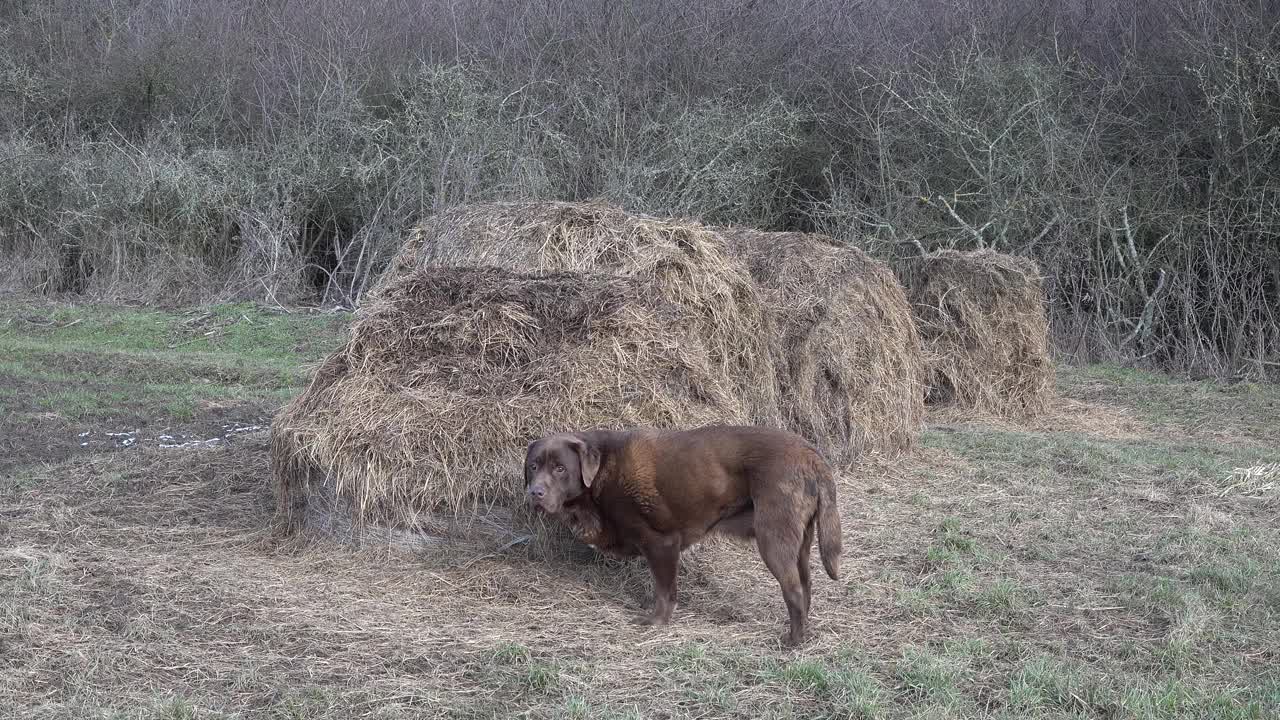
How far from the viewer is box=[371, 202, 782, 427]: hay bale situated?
8.35m

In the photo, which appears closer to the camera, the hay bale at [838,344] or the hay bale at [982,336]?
the hay bale at [838,344]

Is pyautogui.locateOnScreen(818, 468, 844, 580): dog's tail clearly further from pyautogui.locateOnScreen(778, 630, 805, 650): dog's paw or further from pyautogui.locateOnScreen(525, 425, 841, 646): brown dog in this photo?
pyautogui.locateOnScreen(778, 630, 805, 650): dog's paw

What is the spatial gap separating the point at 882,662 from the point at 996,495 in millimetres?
4254

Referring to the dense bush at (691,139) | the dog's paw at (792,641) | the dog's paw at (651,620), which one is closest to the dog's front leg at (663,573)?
the dog's paw at (651,620)

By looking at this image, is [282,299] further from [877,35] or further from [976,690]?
[976,690]

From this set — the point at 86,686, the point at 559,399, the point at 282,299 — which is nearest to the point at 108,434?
the point at 559,399

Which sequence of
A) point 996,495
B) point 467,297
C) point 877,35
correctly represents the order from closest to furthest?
point 467,297
point 996,495
point 877,35

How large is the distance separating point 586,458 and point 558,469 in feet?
0.54

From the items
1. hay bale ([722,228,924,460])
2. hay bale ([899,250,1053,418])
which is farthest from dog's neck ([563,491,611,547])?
hay bale ([899,250,1053,418])

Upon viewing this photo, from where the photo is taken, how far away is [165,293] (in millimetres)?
20703

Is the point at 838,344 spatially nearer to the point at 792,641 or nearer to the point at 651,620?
the point at 651,620

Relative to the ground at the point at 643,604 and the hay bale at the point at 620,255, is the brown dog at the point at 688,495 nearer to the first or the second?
the ground at the point at 643,604

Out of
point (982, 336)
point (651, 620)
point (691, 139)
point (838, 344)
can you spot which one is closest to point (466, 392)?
point (651, 620)

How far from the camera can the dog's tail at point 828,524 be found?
5.82 meters
